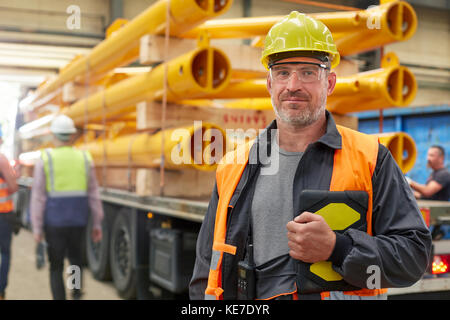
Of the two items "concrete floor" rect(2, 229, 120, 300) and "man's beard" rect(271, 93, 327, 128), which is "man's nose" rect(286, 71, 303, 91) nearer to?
"man's beard" rect(271, 93, 327, 128)

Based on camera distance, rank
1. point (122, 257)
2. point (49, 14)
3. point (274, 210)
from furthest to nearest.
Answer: point (49, 14)
point (122, 257)
point (274, 210)

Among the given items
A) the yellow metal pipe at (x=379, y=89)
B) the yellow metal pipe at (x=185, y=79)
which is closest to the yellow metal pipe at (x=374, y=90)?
the yellow metal pipe at (x=379, y=89)

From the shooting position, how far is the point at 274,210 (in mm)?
1834

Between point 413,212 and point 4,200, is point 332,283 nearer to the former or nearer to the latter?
point 413,212

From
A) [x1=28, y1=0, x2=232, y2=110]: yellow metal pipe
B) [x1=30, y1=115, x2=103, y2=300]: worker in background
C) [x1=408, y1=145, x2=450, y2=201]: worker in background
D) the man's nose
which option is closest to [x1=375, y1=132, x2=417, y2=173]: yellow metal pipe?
[x1=28, y1=0, x2=232, y2=110]: yellow metal pipe

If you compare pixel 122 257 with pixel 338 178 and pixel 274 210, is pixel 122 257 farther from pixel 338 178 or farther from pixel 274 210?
pixel 338 178

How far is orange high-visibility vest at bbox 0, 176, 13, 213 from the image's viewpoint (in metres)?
5.52

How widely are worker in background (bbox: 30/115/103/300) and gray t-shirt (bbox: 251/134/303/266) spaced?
11.3 feet

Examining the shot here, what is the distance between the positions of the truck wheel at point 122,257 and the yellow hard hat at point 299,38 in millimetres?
4238

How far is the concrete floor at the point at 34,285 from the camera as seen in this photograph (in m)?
6.01

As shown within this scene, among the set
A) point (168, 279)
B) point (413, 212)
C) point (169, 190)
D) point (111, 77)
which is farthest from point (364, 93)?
point (111, 77)

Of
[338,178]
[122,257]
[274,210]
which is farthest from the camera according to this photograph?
[122,257]

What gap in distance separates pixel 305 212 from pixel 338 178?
20 centimetres

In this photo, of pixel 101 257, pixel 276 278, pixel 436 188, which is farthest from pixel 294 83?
pixel 101 257
